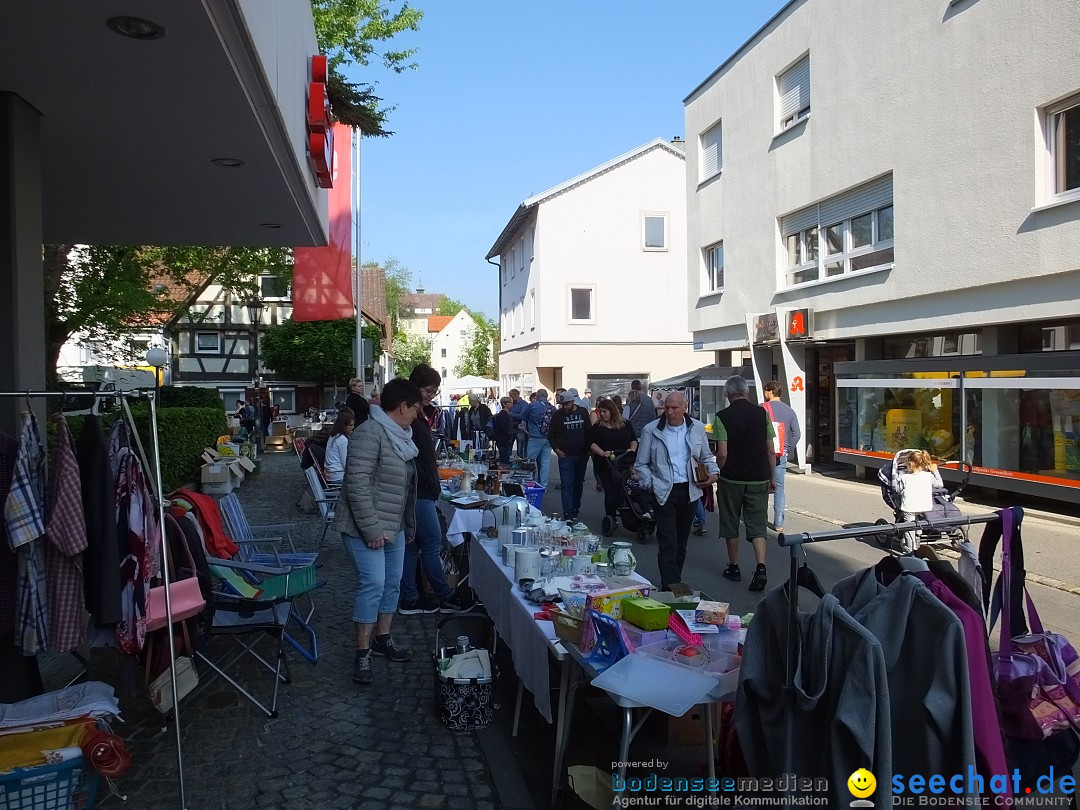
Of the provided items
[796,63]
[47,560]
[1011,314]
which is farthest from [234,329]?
[47,560]

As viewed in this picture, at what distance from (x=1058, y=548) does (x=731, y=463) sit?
15.0 ft

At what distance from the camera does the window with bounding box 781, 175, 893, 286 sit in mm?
13898

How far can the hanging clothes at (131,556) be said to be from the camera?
11.8ft

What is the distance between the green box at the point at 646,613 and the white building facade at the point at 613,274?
26716 millimetres

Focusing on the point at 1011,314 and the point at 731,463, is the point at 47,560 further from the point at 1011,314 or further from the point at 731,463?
the point at 1011,314

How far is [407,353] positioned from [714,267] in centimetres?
7456

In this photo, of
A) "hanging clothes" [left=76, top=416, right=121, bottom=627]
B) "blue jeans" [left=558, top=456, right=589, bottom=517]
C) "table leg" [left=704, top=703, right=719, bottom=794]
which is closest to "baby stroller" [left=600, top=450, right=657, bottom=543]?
"blue jeans" [left=558, top=456, right=589, bottom=517]

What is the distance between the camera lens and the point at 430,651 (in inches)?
219

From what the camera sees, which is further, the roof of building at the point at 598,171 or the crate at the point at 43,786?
the roof of building at the point at 598,171

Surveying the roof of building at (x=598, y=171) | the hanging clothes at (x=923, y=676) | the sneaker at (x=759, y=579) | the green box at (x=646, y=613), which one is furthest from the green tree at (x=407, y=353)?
the hanging clothes at (x=923, y=676)

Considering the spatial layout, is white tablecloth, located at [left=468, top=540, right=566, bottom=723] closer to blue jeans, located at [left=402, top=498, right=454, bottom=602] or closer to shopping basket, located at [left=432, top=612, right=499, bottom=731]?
shopping basket, located at [left=432, top=612, right=499, bottom=731]

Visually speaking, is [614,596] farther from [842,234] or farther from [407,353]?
[407,353]

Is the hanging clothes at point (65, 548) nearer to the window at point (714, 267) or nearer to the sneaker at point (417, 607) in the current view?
the sneaker at point (417, 607)

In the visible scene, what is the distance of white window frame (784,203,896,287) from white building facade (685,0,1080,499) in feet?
0.13
